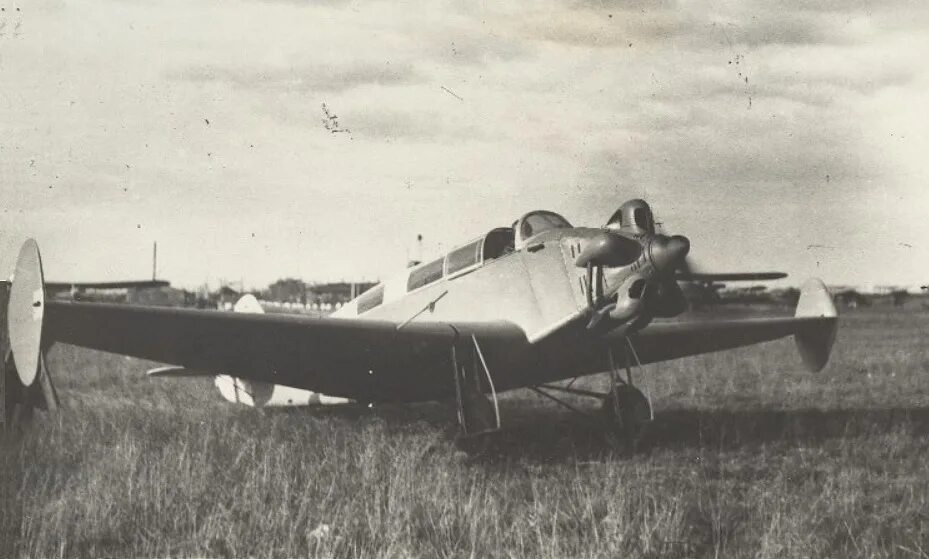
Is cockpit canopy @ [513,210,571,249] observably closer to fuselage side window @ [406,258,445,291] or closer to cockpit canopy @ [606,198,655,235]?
cockpit canopy @ [606,198,655,235]

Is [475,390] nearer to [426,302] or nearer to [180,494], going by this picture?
[426,302]

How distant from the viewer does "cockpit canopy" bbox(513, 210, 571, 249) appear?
310 inches

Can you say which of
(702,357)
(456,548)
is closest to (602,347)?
(456,548)

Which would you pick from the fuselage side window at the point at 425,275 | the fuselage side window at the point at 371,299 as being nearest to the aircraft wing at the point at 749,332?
the fuselage side window at the point at 425,275

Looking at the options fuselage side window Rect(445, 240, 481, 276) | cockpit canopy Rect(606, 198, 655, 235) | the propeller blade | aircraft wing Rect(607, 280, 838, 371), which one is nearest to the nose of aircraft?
the propeller blade

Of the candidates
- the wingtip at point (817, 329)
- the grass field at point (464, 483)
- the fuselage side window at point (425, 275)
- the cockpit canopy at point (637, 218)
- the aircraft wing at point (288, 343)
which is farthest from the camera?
the wingtip at point (817, 329)

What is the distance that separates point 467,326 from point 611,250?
1611 mm

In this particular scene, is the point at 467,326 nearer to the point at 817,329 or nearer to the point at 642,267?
the point at 642,267

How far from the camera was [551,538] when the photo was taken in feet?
14.9

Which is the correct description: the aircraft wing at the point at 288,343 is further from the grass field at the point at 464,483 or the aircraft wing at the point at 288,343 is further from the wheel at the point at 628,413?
the wheel at the point at 628,413

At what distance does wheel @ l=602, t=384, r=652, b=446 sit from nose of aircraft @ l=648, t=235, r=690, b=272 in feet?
6.06

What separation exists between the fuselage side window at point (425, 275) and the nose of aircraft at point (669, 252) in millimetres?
2704

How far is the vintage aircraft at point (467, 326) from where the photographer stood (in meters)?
6.20

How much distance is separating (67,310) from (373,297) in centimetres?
451
